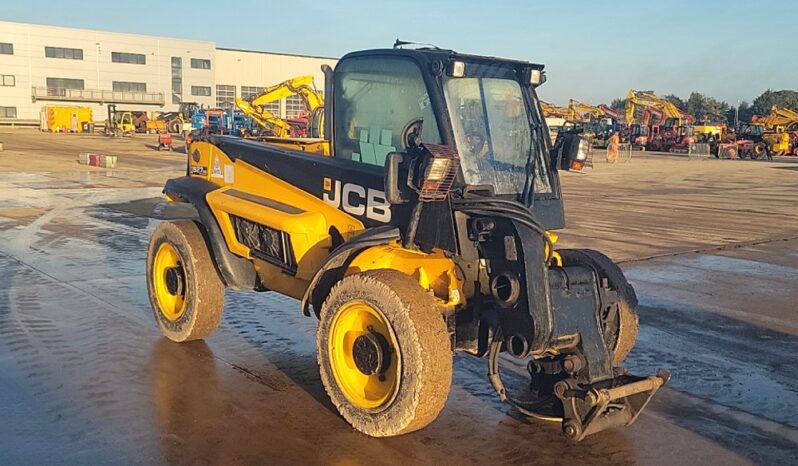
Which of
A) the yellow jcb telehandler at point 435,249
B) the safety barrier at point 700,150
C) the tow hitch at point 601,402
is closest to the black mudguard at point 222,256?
the yellow jcb telehandler at point 435,249

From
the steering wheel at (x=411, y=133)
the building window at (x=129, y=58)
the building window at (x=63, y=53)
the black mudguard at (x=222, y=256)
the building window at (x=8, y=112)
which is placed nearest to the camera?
the steering wheel at (x=411, y=133)

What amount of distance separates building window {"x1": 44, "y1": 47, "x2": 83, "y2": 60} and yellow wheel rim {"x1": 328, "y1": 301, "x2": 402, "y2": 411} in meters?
76.7

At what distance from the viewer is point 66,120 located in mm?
59406

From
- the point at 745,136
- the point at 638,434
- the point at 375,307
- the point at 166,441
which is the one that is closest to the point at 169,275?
the point at 166,441

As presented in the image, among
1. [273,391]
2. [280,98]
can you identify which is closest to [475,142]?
[273,391]

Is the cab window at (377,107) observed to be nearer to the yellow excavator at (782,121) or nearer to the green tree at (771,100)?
the yellow excavator at (782,121)

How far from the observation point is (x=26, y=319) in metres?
6.61

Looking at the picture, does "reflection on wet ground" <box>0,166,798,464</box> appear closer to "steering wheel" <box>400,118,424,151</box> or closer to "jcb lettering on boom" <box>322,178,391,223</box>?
"jcb lettering on boom" <box>322,178,391,223</box>

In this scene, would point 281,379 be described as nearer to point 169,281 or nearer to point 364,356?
point 364,356

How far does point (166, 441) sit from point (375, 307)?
1403 mm

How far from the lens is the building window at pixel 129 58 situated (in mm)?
75000

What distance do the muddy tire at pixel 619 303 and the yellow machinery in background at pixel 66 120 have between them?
200 feet

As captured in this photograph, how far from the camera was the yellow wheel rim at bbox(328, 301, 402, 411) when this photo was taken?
425 centimetres

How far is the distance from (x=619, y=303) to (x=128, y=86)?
7768 cm
